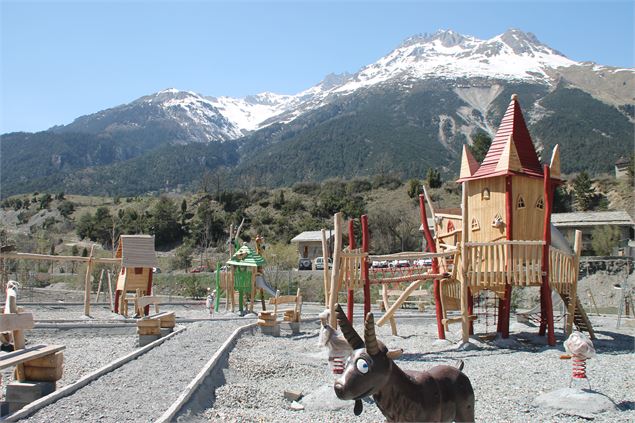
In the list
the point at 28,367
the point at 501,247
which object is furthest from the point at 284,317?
the point at 28,367

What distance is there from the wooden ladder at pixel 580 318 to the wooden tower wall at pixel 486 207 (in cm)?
318

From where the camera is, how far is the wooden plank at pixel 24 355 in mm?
7600

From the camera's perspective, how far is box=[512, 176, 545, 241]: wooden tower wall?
48.3 feet

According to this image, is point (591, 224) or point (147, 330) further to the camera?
point (591, 224)

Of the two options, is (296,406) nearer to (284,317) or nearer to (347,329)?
(347,329)

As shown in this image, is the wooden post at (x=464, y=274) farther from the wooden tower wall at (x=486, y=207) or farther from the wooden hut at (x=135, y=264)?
the wooden hut at (x=135, y=264)

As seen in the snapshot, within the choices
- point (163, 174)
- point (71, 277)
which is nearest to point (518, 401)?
point (71, 277)

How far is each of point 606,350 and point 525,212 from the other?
433cm

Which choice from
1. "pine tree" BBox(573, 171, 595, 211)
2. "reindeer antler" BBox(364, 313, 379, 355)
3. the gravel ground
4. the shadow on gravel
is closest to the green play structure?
the gravel ground

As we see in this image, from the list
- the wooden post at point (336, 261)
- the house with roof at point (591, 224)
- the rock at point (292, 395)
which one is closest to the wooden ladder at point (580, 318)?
the wooden post at point (336, 261)

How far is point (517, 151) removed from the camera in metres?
15.2

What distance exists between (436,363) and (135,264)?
1328 centimetres

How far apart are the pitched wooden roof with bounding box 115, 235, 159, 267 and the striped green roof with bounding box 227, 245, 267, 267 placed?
3170mm

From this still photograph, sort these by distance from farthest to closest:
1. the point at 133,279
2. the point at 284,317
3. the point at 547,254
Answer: the point at 133,279 < the point at 284,317 < the point at 547,254
